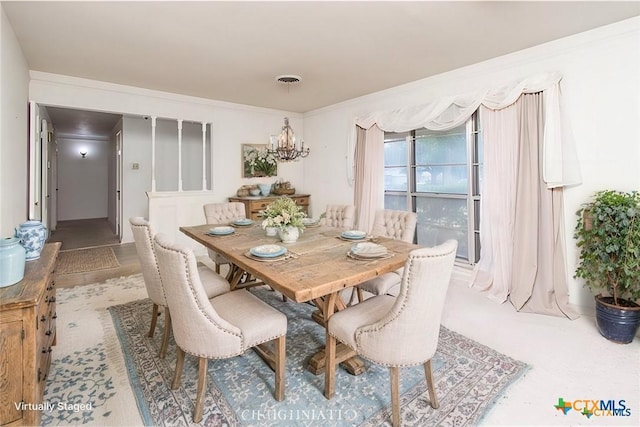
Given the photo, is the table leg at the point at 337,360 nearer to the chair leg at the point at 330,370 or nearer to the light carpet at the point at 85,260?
the chair leg at the point at 330,370

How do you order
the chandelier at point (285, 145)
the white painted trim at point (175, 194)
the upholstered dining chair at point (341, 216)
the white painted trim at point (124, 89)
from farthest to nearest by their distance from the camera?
the white painted trim at point (175, 194) → the white painted trim at point (124, 89) → the upholstered dining chair at point (341, 216) → the chandelier at point (285, 145)

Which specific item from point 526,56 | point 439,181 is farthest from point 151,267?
point 526,56

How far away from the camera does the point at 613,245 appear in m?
2.44

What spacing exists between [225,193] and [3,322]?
426cm

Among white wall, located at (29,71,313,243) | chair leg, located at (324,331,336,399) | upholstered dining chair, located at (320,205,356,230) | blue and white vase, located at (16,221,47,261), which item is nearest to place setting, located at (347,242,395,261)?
chair leg, located at (324,331,336,399)

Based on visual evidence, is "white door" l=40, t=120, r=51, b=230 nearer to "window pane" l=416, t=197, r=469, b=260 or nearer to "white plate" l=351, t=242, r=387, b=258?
"white plate" l=351, t=242, r=387, b=258

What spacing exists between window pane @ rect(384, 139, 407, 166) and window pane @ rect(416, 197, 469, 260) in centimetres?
64

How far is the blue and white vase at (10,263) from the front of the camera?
4.98 ft

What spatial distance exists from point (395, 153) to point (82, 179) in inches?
365

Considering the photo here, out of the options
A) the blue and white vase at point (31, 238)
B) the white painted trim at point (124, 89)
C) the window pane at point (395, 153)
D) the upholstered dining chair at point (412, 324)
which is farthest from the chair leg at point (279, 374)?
the white painted trim at point (124, 89)

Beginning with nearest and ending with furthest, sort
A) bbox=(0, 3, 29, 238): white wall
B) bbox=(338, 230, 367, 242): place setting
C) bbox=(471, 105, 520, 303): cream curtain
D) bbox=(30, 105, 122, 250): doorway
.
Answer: bbox=(0, 3, 29, 238): white wall < bbox=(338, 230, 367, 242): place setting < bbox=(471, 105, 520, 303): cream curtain < bbox=(30, 105, 122, 250): doorway

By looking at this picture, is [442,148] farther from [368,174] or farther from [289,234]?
[289,234]

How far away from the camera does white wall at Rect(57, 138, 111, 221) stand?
8966 mm

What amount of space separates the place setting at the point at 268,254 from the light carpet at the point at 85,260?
3.43 m
